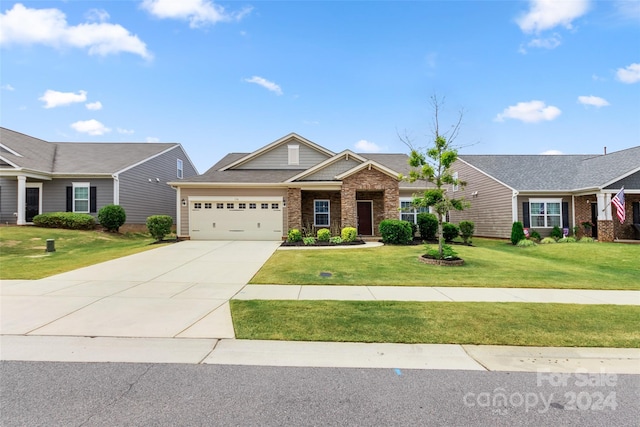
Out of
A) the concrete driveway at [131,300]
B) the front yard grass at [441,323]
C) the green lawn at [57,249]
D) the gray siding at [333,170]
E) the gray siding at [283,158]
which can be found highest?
the gray siding at [283,158]

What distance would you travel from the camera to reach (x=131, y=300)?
21.1 ft

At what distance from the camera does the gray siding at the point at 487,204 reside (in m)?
19.6

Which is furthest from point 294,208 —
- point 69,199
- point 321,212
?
point 69,199

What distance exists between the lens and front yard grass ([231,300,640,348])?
Answer: 461 centimetres

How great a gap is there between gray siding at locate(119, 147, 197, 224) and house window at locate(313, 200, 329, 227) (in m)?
12.6

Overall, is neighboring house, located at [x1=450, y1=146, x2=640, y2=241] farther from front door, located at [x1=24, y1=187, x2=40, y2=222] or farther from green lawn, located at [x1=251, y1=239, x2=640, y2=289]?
front door, located at [x1=24, y1=187, x2=40, y2=222]

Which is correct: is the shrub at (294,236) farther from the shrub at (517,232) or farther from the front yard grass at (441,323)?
the shrub at (517,232)

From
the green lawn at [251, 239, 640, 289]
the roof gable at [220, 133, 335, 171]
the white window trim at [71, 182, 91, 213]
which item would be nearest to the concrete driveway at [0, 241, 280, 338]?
the green lawn at [251, 239, 640, 289]

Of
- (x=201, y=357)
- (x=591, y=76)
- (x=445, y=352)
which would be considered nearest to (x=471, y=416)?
(x=445, y=352)

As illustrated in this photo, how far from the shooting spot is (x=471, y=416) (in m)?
2.84

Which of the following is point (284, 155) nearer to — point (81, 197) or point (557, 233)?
point (81, 197)

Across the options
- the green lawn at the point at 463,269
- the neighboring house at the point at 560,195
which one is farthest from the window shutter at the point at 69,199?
the neighboring house at the point at 560,195

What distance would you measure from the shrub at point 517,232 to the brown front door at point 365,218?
26.5ft

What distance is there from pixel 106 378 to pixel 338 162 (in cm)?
1618
